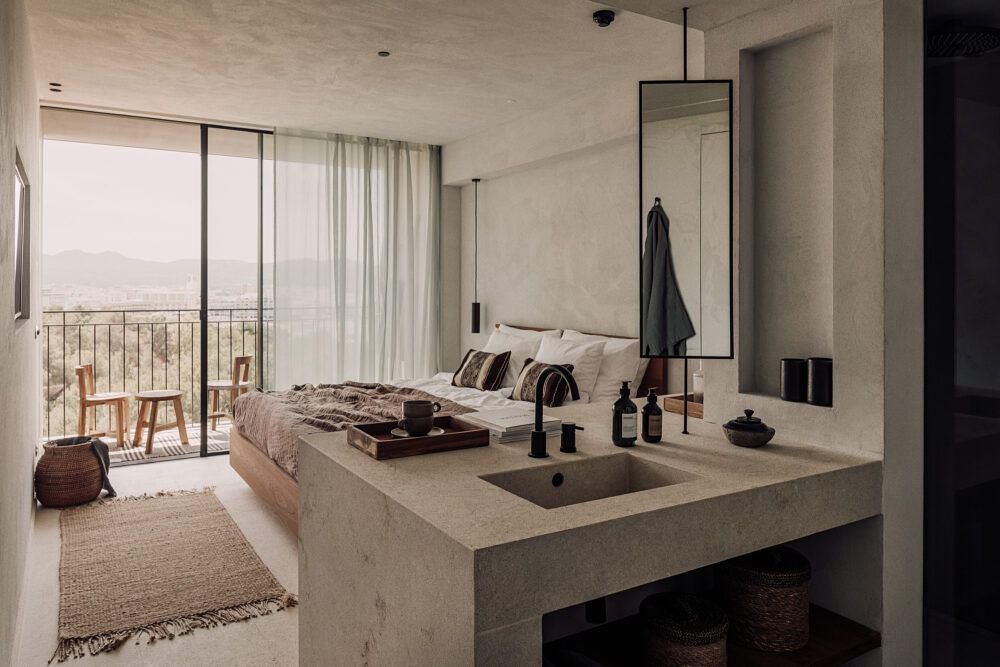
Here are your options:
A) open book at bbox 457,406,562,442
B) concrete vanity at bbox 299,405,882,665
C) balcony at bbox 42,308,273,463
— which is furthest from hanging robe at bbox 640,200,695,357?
balcony at bbox 42,308,273,463

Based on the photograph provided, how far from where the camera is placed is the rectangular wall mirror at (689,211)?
2186mm

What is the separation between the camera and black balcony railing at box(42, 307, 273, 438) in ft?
22.0

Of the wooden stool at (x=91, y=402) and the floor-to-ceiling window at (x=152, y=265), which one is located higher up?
the floor-to-ceiling window at (x=152, y=265)

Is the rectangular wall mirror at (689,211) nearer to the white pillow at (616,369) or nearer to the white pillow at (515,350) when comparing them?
the white pillow at (616,369)

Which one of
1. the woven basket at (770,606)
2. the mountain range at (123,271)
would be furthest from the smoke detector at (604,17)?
the mountain range at (123,271)

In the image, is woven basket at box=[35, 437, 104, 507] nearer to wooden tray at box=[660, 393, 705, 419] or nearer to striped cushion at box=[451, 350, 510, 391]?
striped cushion at box=[451, 350, 510, 391]

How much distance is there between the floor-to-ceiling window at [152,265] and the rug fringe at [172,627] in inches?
120

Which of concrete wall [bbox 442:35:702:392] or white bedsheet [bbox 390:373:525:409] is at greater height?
concrete wall [bbox 442:35:702:392]

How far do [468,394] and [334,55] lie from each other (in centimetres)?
229

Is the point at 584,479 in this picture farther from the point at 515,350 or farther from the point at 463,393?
the point at 515,350

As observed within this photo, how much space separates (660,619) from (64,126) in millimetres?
5682

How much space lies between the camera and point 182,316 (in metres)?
7.10

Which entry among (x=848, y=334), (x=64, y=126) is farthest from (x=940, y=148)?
(x=64, y=126)

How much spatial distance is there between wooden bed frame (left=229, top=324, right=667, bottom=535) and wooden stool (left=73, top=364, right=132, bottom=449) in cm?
151
